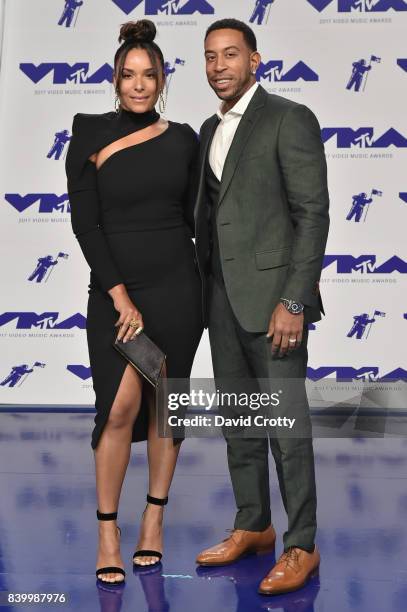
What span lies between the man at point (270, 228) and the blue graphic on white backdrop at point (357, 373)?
125 inches

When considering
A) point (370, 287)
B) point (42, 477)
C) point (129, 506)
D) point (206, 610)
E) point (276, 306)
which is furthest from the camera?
point (370, 287)

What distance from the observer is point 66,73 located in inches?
242

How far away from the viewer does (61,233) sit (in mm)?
6203

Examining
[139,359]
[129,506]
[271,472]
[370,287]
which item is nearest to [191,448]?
[271,472]

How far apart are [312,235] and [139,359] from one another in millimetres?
649

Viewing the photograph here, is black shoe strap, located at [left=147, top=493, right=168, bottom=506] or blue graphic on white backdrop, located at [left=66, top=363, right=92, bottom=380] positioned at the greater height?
black shoe strap, located at [left=147, top=493, right=168, bottom=506]

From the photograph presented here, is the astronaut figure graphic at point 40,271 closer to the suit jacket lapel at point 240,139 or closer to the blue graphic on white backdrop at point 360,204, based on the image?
the blue graphic on white backdrop at point 360,204

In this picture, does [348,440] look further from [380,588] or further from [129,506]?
[380,588]

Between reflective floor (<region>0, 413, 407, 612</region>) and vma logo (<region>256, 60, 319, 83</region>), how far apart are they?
244 centimetres

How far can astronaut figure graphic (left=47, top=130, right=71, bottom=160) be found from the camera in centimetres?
619

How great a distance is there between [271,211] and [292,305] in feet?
0.99

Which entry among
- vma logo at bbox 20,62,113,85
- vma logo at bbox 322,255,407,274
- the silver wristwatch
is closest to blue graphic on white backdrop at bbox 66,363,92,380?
vma logo at bbox 322,255,407,274

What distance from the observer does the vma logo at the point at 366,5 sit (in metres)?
5.90

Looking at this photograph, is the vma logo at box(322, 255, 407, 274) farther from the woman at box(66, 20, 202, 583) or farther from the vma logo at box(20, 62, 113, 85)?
the woman at box(66, 20, 202, 583)
